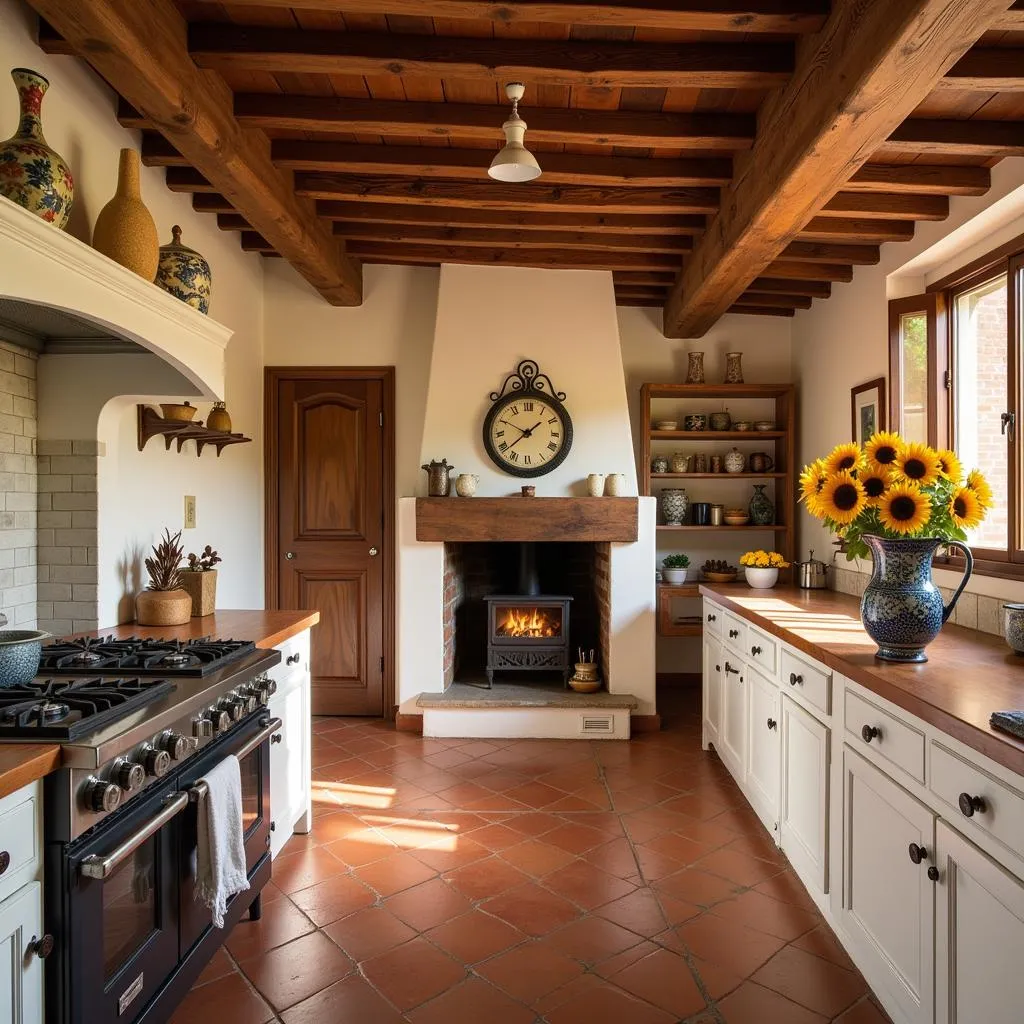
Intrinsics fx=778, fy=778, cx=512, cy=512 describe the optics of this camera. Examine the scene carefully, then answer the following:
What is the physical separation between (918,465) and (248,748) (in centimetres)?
203

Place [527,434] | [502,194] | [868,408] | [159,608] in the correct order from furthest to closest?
1. [527,434]
2. [868,408]
3. [502,194]
4. [159,608]

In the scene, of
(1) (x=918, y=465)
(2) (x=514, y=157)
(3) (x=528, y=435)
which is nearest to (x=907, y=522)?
(1) (x=918, y=465)

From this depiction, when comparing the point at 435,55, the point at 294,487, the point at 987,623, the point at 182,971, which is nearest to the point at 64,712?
the point at 182,971

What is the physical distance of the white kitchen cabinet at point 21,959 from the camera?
127 centimetres

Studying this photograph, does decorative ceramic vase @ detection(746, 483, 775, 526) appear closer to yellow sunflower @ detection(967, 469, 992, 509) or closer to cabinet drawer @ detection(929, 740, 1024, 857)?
yellow sunflower @ detection(967, 469, 992, 509)

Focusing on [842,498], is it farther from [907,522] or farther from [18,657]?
[18,657]

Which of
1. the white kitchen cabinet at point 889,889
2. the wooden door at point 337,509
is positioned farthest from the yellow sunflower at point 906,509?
the wooden door at point 337,509

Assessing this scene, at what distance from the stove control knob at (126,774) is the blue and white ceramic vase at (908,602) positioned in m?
1.87

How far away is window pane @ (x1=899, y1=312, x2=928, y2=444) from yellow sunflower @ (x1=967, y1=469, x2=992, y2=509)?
1479mm

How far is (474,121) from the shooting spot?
106 inches

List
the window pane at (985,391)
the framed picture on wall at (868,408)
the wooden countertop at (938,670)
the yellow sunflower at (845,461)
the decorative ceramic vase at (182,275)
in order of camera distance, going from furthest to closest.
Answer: the framed picture on wall at (868,408) < the window pane at (985,391) < the decorative ceramic vase at (182,275) < the yellow sunflower at (845,461) < the wooden countertop at (938,670)

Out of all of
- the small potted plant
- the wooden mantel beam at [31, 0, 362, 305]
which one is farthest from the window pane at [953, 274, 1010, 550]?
the wooden mantel beam at [31, 0, 362, 305]

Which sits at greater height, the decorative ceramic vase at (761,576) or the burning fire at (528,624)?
the decorative ceramic vase at (761,576)

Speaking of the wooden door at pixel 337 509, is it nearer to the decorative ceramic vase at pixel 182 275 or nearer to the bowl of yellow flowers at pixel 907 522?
the decorative ceramic vase at pixel 182 275
